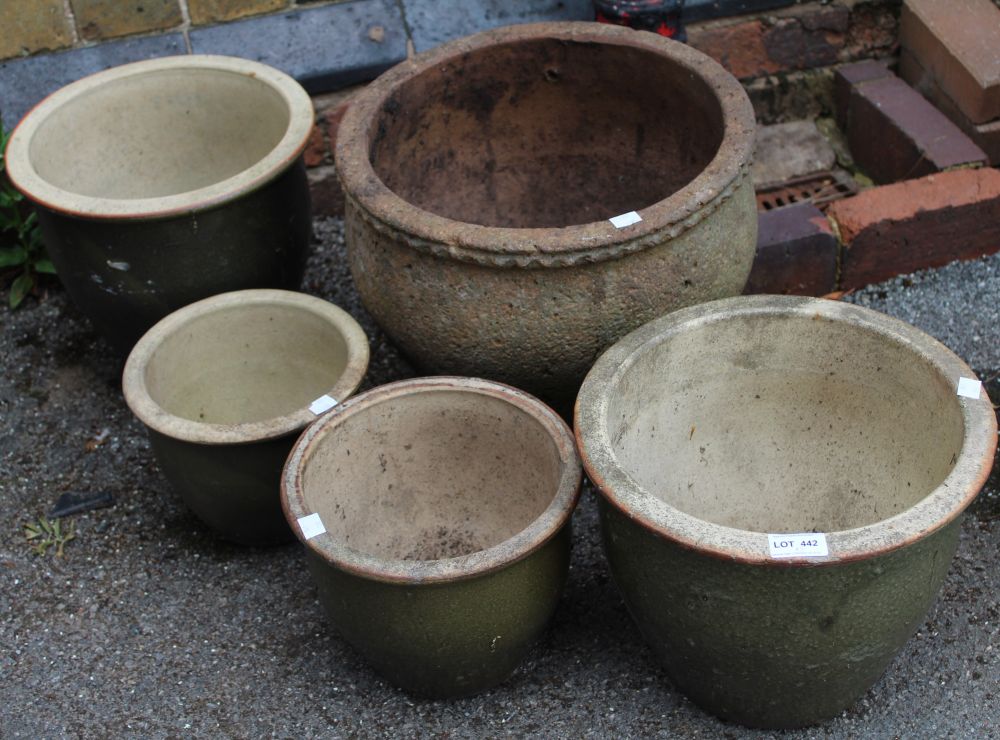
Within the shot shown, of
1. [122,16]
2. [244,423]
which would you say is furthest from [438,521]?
[122,16]

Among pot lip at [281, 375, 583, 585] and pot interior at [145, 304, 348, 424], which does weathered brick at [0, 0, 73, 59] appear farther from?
pot lip at [281, 375, 583, 585]

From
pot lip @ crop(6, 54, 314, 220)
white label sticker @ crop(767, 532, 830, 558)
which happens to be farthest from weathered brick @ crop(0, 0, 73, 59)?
white label sticker @ crop(767, 532, 830, 558)

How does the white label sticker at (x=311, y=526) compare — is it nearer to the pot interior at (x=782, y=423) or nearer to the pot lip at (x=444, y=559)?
the pot lip at (x=444, y=559)

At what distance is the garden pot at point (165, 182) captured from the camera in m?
3.50

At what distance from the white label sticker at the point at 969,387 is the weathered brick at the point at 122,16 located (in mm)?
2974

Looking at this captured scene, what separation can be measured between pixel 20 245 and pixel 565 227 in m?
2.20

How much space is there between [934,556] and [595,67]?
6.30ft

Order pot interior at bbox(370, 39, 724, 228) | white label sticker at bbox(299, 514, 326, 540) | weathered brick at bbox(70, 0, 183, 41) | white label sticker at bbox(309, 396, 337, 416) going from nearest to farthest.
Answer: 1. white label sticker at bbox(299, 514, 326, 540)
2. white label sticker at bbox(309, 396, 337, 416)
3. pot interior at bbox(370, 39, 724, 228)
4. weathered brick at bbox(70, 0, 183, 41)

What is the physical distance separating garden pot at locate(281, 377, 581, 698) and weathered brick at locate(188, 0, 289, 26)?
1.90 meters

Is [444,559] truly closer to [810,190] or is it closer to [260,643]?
[260,643]

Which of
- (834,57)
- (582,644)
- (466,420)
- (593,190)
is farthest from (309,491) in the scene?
(834,57)

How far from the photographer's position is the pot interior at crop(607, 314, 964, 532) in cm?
287

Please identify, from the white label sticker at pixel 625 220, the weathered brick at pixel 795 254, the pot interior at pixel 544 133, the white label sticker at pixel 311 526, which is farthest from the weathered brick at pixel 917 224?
the white label sticker at pixel 311 526

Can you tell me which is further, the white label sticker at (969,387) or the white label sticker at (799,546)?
the white label sticker at (969,387)
